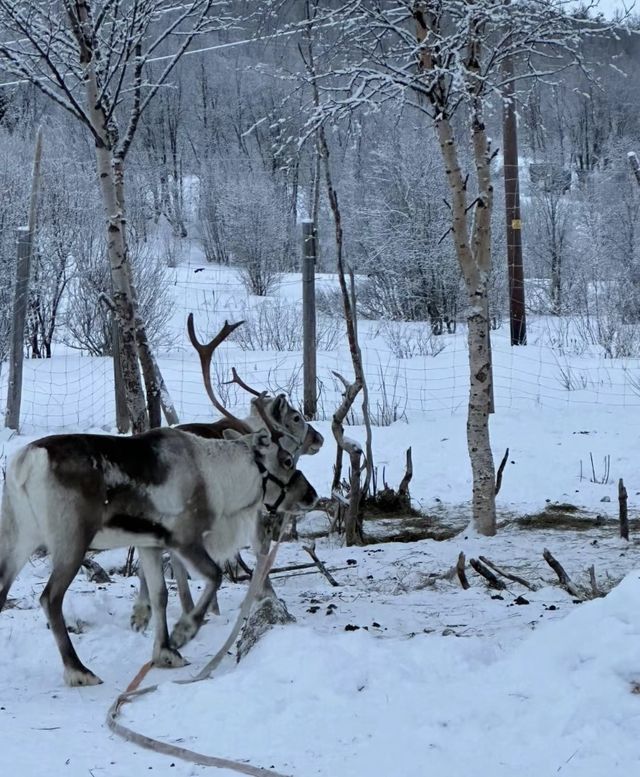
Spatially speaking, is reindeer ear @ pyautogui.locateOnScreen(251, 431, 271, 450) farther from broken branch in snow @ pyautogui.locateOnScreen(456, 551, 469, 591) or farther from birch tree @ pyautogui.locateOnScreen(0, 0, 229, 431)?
birch tree @ pyautogui.locateOnScreen(0, 0, 229, 431)

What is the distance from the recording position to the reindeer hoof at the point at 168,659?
4.66 metres

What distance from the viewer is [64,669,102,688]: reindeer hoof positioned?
14.8ft

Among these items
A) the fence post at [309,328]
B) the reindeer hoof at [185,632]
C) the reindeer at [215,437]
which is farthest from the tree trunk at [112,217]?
the fence post at [309,328]

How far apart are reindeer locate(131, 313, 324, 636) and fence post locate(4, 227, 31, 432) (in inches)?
249

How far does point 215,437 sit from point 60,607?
5.00 ft

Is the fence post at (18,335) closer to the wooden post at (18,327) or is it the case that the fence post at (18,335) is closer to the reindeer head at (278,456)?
the wooden post at (18,327)

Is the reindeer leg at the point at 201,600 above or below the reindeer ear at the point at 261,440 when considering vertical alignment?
below

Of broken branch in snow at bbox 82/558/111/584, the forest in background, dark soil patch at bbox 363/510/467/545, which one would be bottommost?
dark soil patch at bbox 363/510/467/545

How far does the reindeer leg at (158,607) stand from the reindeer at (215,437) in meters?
0.07

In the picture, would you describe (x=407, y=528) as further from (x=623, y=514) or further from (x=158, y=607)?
(x=158, y=607)

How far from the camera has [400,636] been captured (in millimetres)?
4449

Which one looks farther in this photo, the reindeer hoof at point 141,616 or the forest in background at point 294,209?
the forest in background at point 294,209

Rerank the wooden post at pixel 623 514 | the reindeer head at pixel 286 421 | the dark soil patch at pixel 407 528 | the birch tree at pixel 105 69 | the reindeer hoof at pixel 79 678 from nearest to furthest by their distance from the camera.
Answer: the reindeer hoof at pixel 79 678 < the reindeer head at pixel 286 421 < the wooden post at pixel 623 514 < the birch tree at pixel 105 69 < the dark soil patch at pixel 407 528

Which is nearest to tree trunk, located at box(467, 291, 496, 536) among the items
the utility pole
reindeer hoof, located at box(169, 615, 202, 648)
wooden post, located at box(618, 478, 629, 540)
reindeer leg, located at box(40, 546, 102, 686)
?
wooden post, located at box(618, 478, 629, 540)
